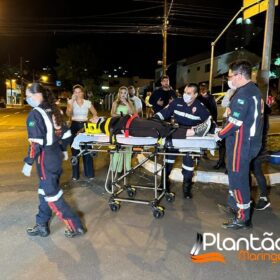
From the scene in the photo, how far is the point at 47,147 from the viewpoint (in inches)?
148

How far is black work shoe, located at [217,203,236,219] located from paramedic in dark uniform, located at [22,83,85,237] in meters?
2.14

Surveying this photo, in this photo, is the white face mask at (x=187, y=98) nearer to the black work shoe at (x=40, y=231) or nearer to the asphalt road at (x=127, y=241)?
the asphalt road at (x=127, y=241)

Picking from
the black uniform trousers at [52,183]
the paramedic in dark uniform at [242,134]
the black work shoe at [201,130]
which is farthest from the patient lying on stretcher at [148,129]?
the black uniform trousers at [52,183]

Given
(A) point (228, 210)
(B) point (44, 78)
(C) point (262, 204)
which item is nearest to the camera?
(A) point (228, 210)

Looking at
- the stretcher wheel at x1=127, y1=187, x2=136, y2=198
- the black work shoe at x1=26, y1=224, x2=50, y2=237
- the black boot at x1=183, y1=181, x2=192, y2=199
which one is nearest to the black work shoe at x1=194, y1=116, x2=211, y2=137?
the black boot at x1=183, y1=181, x2=192, y2=199

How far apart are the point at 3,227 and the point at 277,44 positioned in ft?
122

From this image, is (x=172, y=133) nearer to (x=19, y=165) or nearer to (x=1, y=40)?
(x=19, y=165)

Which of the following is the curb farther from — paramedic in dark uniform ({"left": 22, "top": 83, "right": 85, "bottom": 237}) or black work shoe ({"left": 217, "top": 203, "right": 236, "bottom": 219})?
paramedic in dark uniform ({"left": 22, "top": 83, "right": 85, "bottom": 237})

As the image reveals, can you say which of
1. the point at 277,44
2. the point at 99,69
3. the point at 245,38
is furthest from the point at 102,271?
the point at 245,38

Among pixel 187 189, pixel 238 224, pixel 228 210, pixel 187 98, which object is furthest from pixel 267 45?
pixel 238 224

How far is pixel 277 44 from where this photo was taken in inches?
1409

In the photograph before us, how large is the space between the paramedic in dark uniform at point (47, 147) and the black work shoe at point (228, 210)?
2144mm

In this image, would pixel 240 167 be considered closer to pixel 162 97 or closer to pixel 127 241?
pixel 127 241

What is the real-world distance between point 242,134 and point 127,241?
1.89m
